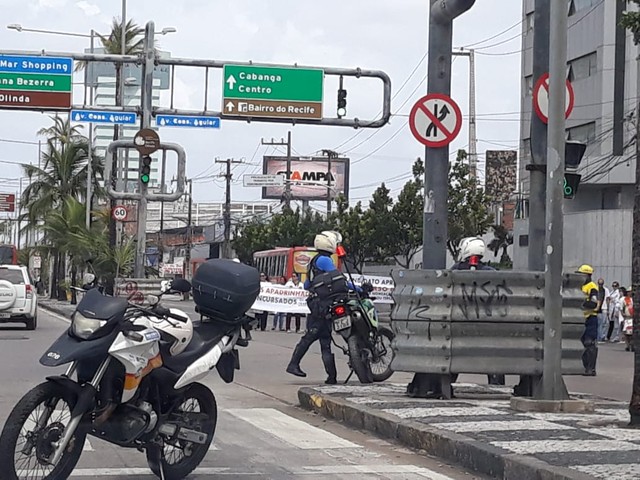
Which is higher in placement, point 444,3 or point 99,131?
point 99,131

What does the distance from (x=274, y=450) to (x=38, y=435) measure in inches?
110

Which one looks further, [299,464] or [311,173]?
[311,173]

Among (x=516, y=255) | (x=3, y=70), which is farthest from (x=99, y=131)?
(x=3, y=70)

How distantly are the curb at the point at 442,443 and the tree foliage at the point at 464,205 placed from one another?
37193 mm

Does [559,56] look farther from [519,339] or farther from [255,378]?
[255,378]

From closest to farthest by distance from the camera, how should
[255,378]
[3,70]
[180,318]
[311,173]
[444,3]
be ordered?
1. [180,318]
2. [444,3]
3. [255,378]
4. [3,70]
5. [311,173]

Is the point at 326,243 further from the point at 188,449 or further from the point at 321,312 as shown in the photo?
the point at 188,449

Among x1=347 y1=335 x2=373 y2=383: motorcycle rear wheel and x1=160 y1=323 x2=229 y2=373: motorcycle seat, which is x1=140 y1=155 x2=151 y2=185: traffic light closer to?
x1=347 y1=335 x2=373 y2=383: motorcycle rear wheel

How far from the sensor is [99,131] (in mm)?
118812

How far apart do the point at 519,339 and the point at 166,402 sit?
180 inches

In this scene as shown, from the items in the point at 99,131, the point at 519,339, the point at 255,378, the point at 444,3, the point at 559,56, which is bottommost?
the point at 255,378

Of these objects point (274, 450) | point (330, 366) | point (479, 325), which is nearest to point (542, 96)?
point (479, 325)

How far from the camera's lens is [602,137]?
4306 cm

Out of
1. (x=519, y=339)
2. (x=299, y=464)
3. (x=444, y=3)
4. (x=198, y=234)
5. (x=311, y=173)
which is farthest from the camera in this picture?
(x=198, y=234)
